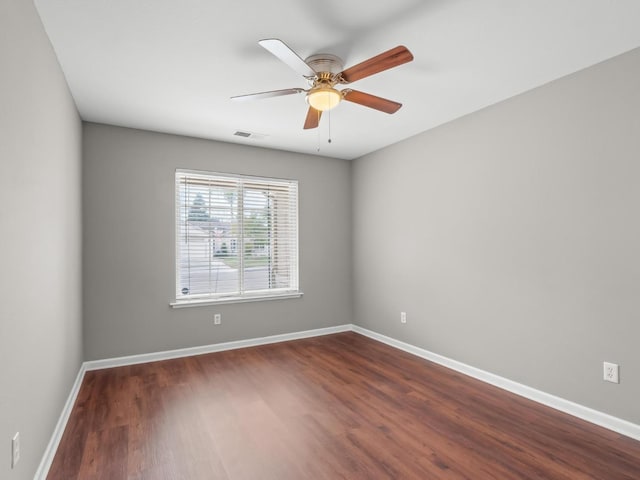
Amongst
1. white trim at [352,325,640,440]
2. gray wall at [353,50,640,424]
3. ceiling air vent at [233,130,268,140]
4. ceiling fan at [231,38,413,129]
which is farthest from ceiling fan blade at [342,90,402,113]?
white trim at [352,325,640,440]

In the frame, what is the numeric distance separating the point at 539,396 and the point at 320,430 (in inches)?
72.4

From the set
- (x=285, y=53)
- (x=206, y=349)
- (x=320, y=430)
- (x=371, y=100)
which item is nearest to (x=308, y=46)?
(x=285, y=53)

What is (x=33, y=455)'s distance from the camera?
1795 millimetres

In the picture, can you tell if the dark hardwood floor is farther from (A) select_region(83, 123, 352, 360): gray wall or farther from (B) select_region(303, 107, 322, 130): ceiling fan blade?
(B) select_region(303, 107, 322, 130): ceiling fan blade

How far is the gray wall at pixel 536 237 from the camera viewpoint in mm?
2402

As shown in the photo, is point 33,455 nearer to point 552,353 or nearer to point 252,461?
point 252,461

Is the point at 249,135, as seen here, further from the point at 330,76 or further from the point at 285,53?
the point at 285,53

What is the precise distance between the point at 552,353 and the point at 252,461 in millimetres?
2402

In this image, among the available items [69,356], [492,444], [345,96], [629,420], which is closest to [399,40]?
[345,96]

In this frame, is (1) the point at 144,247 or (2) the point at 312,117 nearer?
(2) the point at 312,117

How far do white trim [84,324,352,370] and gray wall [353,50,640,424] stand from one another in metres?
1.31

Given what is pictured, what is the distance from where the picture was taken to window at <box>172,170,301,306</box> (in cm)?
415

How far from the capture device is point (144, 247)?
12.7ft

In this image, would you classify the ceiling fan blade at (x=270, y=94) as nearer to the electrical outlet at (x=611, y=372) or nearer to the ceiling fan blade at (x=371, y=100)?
the ceiling fan blade at (x=371, y=100)
